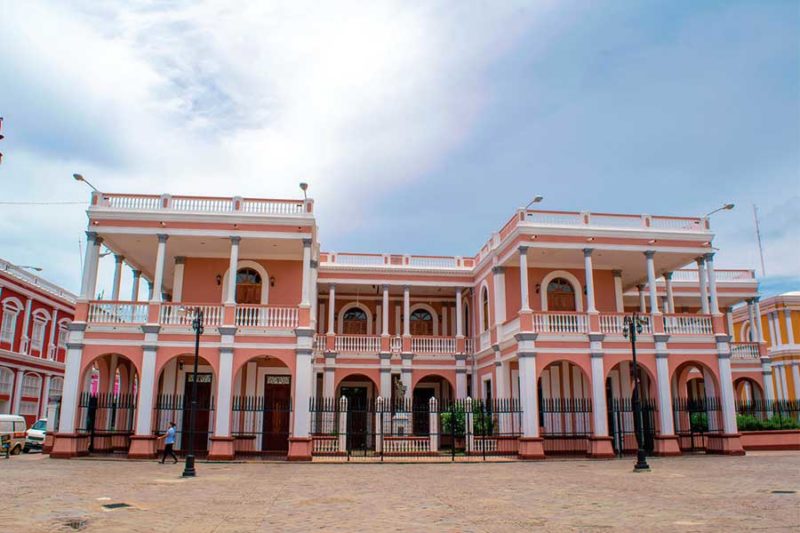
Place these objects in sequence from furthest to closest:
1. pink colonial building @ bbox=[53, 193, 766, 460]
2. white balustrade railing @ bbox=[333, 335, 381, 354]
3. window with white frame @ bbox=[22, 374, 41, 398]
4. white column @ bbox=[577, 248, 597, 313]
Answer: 1. window with white frame @ bbox=[22, 374, 41, 398]
2. white balustrade railing @ bbox=[333, 335, 381, 354]
3. white column @ bbox=[577, 248, 597, 313]
4. pink colonial building @ bbox=[53, 193, 766, 460]

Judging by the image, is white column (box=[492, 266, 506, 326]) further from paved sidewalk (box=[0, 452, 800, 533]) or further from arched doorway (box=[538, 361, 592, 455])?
paved sidewalk (box=[0, 452, 800, 533])

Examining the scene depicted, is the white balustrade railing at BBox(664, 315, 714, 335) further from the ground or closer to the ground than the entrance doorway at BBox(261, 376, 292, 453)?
further from the ground

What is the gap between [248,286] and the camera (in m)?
24.2

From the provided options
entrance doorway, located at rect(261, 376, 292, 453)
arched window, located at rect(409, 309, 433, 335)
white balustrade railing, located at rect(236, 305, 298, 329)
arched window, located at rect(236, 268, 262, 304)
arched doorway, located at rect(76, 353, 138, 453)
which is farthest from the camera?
arched window, located at rect(409, 309, 433, 335)

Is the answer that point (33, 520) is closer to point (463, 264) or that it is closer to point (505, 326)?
point (505, 326)

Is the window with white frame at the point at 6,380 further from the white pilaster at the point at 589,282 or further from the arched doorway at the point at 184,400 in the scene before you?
the white pilaster at the point at 589,282

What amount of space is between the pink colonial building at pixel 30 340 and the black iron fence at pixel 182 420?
1216 centimetres

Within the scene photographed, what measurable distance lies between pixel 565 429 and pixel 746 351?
12946 mm

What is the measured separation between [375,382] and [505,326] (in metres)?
6.65

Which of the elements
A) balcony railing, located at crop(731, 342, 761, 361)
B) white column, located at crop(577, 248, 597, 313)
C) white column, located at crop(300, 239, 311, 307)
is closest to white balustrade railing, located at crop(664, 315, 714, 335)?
white column, located at crop(577, 248, 597, 313)

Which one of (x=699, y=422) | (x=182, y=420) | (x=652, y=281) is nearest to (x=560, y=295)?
(x=652, y=281)

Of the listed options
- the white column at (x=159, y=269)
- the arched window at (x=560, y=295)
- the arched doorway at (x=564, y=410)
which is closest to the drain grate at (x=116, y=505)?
the white column at (x=159, y=269)

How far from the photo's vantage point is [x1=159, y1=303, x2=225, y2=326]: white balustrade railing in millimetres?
21000

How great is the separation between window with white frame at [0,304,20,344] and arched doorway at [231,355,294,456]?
15406 millimetres
